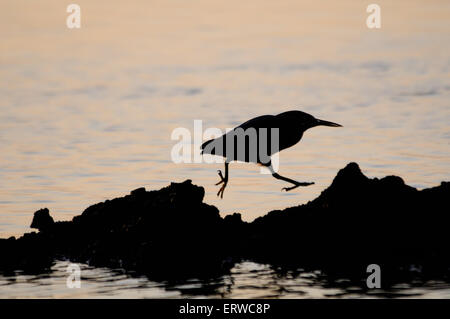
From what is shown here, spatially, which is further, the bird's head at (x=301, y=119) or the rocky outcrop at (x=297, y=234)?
the bird's head at (x=301, y=119)

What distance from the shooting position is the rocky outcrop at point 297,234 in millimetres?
15102

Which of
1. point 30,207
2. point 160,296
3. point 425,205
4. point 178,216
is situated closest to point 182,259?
point 178,216

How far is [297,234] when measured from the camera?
15852mm

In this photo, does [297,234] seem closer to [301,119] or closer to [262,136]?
[262,136]

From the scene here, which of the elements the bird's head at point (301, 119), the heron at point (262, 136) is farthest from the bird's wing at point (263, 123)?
the bird's head at point (301, 119)

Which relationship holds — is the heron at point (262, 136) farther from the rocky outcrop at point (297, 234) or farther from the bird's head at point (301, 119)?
the rocky outcrop at point (297, 234)

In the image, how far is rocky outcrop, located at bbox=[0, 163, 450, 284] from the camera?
15.1 meters

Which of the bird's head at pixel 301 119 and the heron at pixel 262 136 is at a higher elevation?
the bird's head at pixel 301 119

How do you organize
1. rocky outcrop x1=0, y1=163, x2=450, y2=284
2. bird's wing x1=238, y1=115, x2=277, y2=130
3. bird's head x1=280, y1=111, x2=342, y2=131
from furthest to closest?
bird's head x1=280, y1=111, x2=342, y2=131, bird's wing x1=238, y1=115, x2=277, y2=130, rocky outcrop x1=0, y1=163, x2=450, y2=284

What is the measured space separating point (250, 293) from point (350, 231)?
2.31 m

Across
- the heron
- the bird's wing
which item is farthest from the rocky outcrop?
the bird's wing

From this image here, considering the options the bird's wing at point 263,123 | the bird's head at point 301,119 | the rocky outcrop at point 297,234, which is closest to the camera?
the rocky outcrop at point 297,234

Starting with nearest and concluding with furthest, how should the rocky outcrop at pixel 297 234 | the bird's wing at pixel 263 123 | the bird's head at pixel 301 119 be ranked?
the rocky outcrop at pixel 297 234 < the bird's wing at pixel 263 123 < the bird's head at pixel 301 119

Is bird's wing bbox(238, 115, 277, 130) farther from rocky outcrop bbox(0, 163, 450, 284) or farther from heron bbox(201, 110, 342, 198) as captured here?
rocky outcrop bbox(0, 163, 450, 284)
